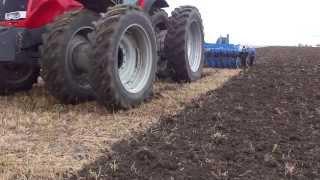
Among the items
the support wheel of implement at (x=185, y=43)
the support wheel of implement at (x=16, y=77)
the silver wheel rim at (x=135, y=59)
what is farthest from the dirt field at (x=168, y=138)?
the support wheel of implement at (x=185, y=43)

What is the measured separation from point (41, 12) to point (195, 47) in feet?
13.3

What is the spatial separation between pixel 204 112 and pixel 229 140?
57.0 inches

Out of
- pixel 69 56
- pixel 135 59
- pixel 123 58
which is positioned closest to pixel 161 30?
pixel 135 59

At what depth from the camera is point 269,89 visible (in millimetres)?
9055

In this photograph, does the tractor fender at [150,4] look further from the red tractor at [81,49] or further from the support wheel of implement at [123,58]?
the support wheel of implement at [123,58]

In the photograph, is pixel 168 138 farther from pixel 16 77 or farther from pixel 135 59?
pixel 16 77

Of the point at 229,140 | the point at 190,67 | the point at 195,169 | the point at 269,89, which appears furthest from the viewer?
the point at 190,67

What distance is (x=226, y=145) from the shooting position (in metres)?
5.21

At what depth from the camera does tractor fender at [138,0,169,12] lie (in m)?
8.72

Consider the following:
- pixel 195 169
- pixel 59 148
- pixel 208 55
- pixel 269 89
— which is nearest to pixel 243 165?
pixel 195 169

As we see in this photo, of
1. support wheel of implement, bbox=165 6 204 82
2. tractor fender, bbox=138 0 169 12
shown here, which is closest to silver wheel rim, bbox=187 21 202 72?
support wheel of implement, bbox=165 6 204 82

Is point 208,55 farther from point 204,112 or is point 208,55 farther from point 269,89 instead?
point 204,112

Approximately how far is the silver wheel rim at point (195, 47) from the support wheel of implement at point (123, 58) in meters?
2.85

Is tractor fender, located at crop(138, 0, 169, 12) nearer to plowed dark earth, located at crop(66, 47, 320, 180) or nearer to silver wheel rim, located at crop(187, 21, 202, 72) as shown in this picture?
silver wheel rim, located at crop(187, 21, 202, 72)
